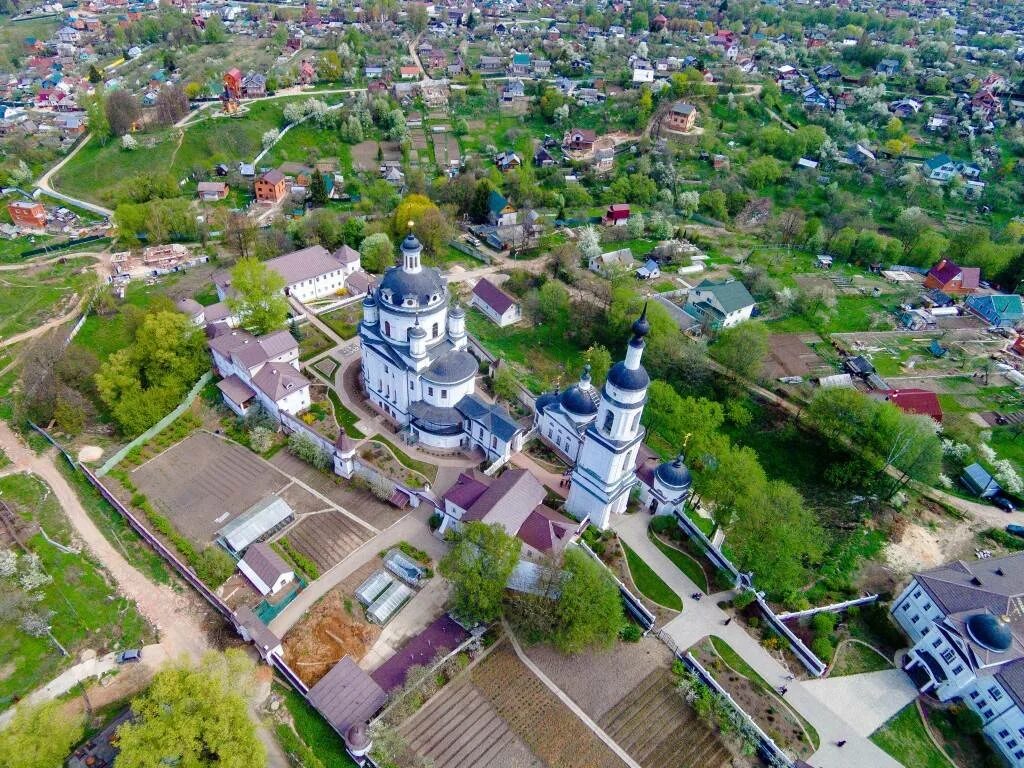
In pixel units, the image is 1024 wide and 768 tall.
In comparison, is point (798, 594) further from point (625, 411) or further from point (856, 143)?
point (856, 143)

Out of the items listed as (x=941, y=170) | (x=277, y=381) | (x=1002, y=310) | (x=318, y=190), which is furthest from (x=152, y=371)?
(x=941, y=170)

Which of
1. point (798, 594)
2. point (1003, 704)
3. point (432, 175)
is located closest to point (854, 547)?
point (798, 594)

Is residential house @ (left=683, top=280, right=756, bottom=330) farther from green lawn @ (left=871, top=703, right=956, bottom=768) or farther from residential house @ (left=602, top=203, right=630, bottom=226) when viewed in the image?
green lawn @ (left=871, top=703, right=956, bottom=768)

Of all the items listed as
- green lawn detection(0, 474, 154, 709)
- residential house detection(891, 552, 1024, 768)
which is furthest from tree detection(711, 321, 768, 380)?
green lawn detection(0, 474, 154, 709)

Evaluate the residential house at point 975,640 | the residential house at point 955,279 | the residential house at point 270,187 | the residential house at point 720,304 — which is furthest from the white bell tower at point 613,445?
the residential house at point 270,187

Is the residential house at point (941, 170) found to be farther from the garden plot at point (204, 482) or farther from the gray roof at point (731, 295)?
the garden plot at point (204, 482)

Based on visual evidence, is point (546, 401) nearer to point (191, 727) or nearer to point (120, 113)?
point (191, 727)

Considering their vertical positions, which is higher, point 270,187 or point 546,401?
point 546,401
